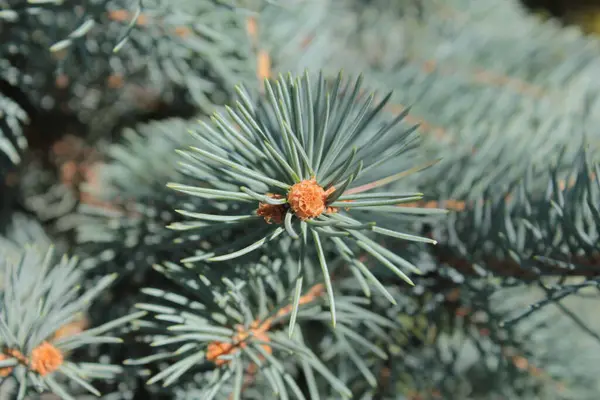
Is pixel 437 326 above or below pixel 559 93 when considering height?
below

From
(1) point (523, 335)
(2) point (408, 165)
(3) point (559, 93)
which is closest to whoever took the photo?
(2) point (408, 165)

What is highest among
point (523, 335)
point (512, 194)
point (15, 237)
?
point (15, 237)

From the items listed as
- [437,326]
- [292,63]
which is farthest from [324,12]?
[437,326]

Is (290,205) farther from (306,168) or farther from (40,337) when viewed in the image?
(40,337)

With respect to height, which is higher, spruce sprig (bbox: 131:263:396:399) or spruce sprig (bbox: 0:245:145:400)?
spruce sprig (bbox: 0:245:145:400)

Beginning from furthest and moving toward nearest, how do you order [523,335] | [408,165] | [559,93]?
[559,93] < [523,335] < [408,165]

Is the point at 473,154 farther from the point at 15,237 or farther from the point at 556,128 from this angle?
the point at 15,237

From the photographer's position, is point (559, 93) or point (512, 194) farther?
point (559, 93)

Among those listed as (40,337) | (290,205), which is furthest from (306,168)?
(40,337)
